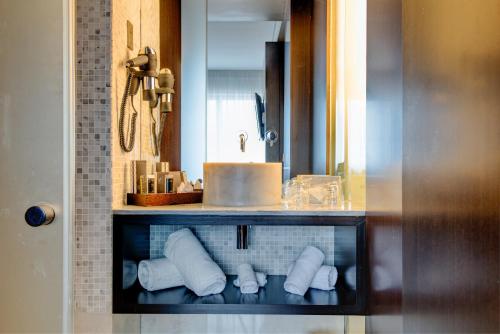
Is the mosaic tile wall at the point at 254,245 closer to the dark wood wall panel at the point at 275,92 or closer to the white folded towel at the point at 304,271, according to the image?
the white folded towel at the point at 304,271

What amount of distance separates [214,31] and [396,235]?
1.15 m

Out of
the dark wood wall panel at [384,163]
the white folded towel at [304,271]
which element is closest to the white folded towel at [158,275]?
the white folded towel at [304,271]

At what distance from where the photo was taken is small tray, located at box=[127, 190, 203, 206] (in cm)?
132

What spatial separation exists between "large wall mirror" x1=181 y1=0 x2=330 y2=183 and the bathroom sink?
29 centimetres

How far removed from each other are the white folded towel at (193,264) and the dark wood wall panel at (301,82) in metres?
0.56

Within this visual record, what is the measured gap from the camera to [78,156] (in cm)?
122

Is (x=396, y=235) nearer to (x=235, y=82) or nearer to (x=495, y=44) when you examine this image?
(x=495, y=44)

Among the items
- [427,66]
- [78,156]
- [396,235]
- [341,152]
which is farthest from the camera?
[341,152]

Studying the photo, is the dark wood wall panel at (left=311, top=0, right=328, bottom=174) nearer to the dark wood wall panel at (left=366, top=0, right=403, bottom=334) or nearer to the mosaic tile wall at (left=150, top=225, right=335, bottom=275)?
the mosaic tile wall at (left=150, top=225, right=335, bottom=275)

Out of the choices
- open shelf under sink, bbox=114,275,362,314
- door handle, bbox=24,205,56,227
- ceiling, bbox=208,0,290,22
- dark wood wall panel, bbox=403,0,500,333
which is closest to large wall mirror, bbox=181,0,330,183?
ceiling, bbox=208,0,290,22

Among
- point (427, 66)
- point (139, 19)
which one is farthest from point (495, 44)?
point (139, 19)

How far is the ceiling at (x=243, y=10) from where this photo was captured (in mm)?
1713

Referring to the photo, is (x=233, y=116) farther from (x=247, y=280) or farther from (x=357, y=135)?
(x=247, y=280)

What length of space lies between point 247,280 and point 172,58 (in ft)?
3.16
